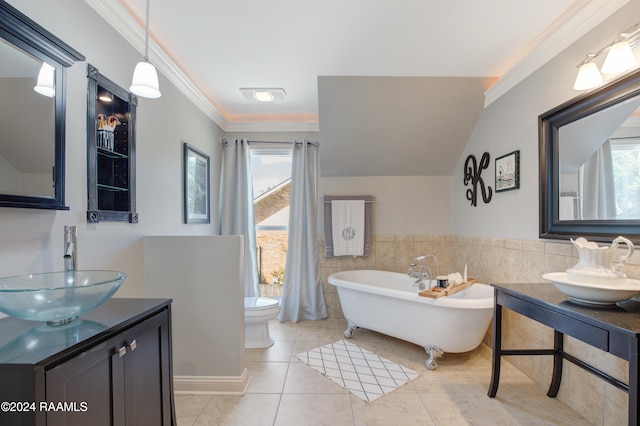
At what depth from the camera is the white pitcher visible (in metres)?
1.41

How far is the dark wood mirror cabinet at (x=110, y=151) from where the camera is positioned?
1.63 m

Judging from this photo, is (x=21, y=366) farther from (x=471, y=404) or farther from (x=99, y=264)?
(x=471, y=404)

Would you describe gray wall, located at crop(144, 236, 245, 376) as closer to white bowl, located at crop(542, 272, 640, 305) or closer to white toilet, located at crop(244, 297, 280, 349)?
white toilet, located at crop(244, 297, 280, 349)

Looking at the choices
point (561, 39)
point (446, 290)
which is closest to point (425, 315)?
point (446, 290)

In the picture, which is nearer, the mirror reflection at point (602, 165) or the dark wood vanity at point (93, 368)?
the dark wood vanity at point (93, 368)

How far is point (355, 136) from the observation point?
131 inches

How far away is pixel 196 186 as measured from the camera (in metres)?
3.07

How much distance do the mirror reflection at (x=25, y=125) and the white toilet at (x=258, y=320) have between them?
5.92 ft

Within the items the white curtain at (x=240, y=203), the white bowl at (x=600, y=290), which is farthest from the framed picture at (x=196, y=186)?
the white bowl at (x=600, y=290)

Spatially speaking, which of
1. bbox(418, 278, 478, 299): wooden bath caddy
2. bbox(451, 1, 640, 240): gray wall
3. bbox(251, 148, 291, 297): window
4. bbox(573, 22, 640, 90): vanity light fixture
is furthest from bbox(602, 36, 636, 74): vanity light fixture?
bbox(251, 148, 291, 297): window

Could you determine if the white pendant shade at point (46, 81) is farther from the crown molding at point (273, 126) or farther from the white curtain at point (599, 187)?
the white curtain at point (599, 187)

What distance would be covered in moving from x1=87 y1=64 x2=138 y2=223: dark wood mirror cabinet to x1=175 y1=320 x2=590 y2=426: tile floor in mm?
1329

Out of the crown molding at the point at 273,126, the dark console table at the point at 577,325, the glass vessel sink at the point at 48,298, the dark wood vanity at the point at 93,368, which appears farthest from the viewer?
the crown molding at the point at 273,126

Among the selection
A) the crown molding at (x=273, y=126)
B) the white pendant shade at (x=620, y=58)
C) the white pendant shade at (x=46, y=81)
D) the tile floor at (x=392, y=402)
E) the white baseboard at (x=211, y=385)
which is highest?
the crown molding at (x=273, y=126)
